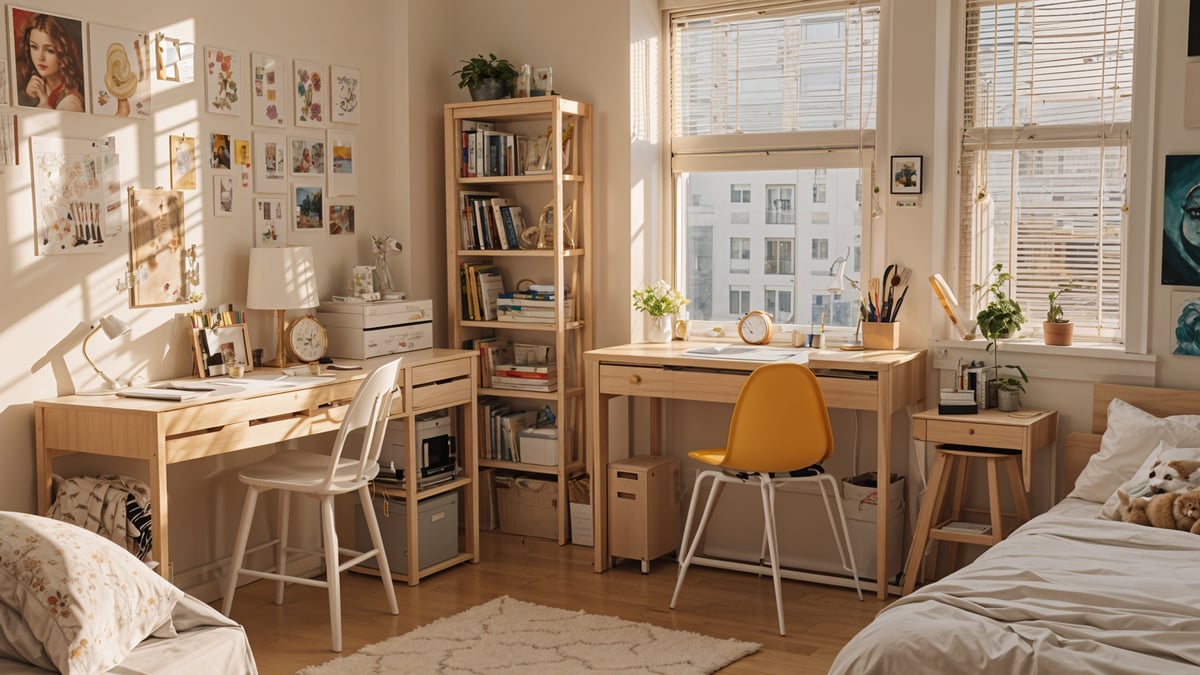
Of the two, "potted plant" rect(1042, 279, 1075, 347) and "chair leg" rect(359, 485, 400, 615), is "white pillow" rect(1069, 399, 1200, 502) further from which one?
"chair leg" rect(359, 485, 400, 615)

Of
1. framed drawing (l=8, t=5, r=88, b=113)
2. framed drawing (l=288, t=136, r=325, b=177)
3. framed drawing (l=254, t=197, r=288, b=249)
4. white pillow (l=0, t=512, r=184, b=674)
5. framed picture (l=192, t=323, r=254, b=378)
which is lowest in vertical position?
white pillow (l=0, t=512, r=184, b=674)

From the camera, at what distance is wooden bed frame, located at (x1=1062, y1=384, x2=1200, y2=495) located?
12.7 feet

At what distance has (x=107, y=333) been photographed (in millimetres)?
3645

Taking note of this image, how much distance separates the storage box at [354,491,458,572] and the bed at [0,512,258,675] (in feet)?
6.30

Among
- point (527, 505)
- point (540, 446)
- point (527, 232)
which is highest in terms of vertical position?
point (527, 232)

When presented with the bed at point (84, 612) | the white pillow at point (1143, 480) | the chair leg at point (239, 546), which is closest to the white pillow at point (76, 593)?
the bed at point (84, 612)

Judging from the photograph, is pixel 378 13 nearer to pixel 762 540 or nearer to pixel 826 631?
pixel 762 540

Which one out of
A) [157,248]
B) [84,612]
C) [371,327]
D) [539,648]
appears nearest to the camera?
[84,612]

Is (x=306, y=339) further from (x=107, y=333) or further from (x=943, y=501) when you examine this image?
(x=943, y=501)

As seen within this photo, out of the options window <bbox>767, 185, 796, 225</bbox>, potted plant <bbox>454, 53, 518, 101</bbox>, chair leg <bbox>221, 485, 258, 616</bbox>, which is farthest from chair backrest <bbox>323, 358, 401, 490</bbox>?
window <bbox>767, 185, 796, 225</bbox>

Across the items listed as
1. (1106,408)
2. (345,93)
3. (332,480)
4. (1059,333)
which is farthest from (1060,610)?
(345,93)

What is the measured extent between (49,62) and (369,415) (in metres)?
1.48

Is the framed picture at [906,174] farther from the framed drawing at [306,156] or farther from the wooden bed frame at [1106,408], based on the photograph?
the framed drawing at [306,156]

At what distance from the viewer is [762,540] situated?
4.77m
